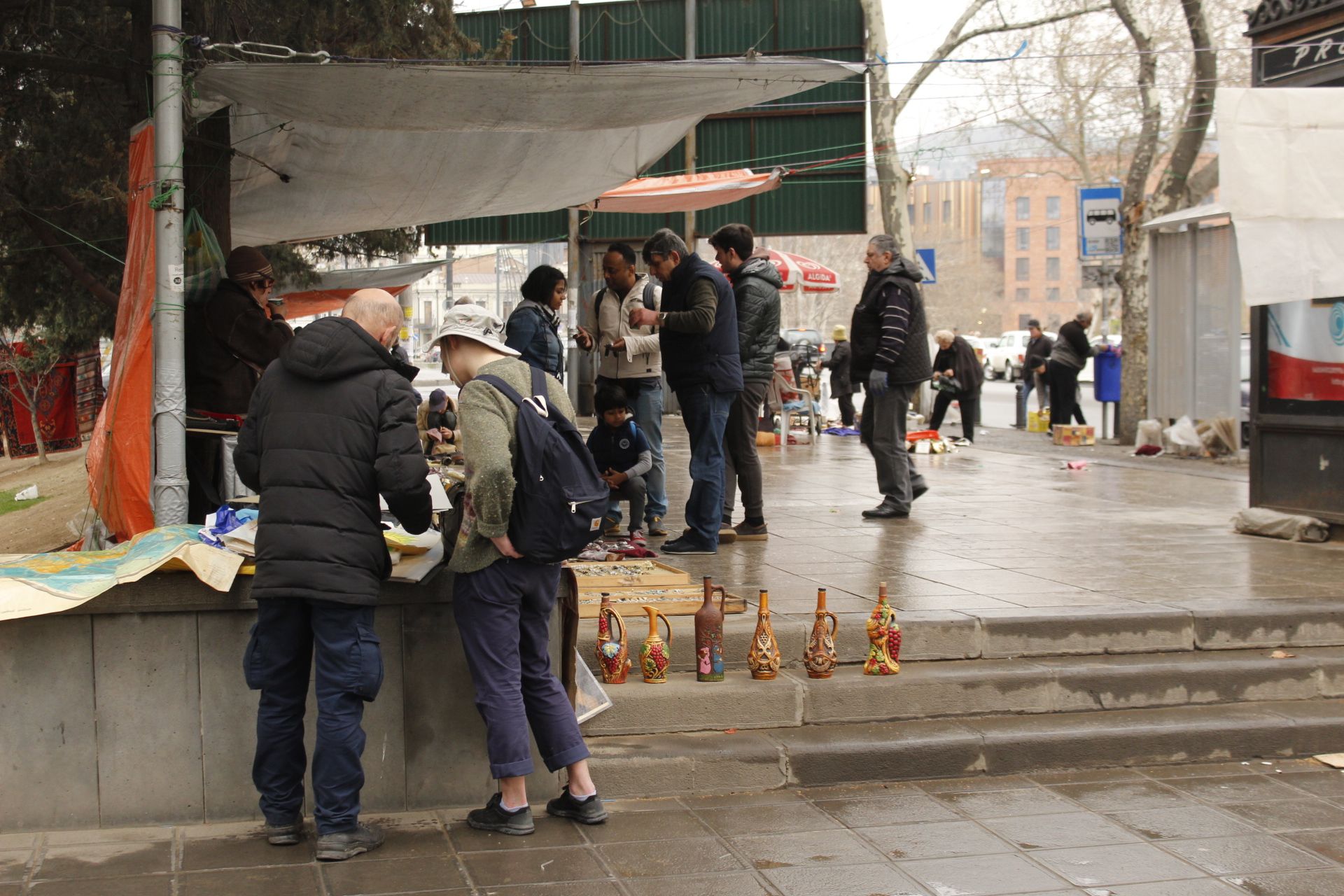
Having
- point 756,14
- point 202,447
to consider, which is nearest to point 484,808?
point 202,447

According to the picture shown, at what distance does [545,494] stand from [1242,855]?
263 centimetres

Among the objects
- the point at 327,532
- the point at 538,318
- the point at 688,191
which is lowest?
the point at 327,532

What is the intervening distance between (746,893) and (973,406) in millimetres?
15584

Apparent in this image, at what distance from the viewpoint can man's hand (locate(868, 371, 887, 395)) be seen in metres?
8.48

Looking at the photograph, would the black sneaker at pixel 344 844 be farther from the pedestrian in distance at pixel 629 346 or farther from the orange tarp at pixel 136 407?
the pedestrian in distance at pixel 629 346

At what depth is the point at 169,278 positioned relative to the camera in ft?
17.7

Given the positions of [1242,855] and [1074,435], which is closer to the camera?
[1242,855]

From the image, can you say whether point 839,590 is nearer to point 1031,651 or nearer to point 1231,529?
point 1031,651

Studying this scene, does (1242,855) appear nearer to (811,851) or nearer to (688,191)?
(811,851)

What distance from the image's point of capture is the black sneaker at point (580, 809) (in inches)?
175

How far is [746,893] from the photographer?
12.7 ft

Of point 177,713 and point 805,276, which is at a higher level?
point 805,276

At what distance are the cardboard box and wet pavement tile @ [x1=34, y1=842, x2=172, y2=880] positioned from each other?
49.2ft

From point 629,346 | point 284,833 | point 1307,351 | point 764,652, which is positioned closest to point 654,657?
point 764,652
